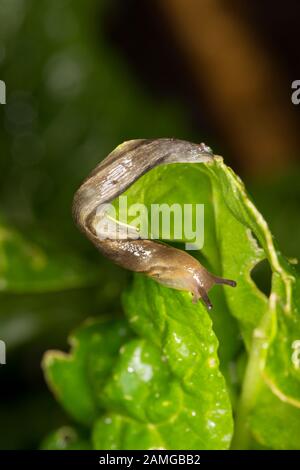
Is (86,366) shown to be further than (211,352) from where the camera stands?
Yes

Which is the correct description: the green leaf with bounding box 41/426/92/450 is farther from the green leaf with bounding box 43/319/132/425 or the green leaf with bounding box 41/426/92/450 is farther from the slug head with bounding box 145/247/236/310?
the slug head with bounding box 145/247/236/310

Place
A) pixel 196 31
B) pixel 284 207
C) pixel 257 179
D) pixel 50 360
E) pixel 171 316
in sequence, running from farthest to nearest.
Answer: pixel 196 31, pixel 257 179, pixel 284 207, pixel 50 360, pixel 171 316

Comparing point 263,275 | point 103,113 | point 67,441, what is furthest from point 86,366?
point 103,113

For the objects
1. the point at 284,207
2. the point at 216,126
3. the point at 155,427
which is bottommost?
the point at 155,427

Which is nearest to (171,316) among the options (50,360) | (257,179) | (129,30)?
(50,360)

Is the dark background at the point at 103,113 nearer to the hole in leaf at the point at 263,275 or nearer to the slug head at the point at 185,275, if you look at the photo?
the hole in leaf at the point at 263,275

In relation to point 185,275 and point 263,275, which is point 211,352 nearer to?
point 185,275

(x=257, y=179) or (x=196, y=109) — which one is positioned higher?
→ (x=196, y=109)

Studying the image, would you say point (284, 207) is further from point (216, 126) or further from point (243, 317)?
point (243, 317)
